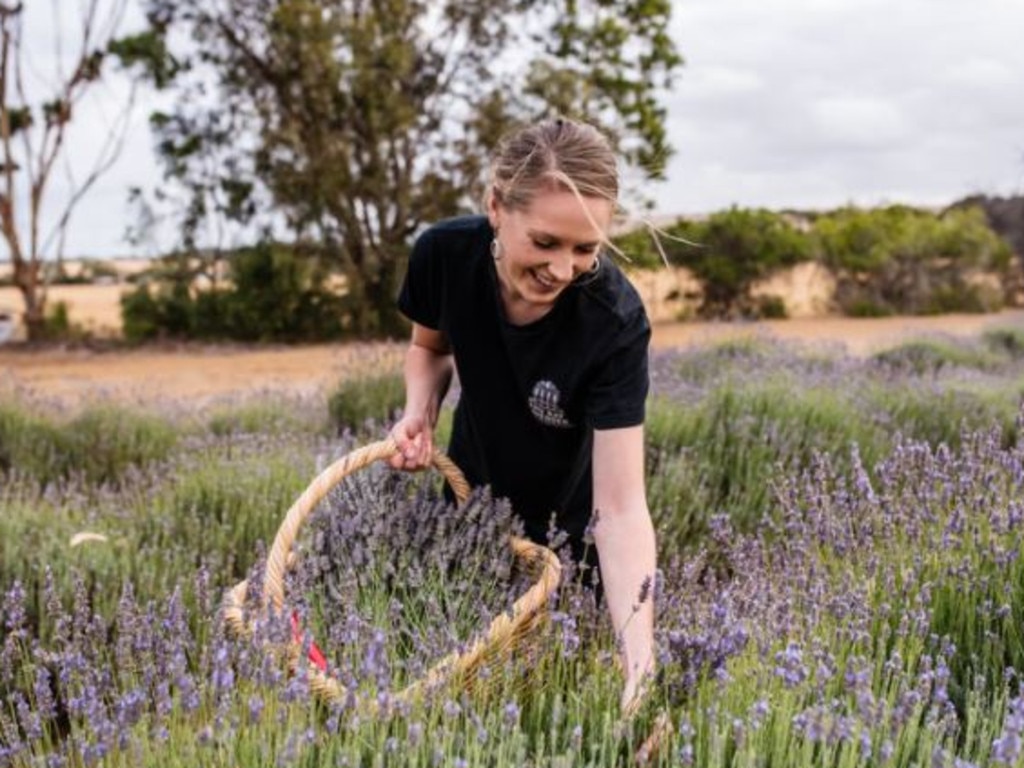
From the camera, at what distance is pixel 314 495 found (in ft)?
8.00

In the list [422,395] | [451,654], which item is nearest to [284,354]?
[422,395]

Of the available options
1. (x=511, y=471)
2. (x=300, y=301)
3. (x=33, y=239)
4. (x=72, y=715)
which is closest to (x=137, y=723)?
(x=72, y=715)

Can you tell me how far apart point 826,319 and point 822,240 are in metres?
1.23

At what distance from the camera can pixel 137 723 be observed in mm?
1897

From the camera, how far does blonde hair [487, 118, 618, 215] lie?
2229 mm

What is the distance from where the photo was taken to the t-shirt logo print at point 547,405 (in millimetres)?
2486

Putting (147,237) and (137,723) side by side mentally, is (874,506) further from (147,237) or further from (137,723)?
(147,237)

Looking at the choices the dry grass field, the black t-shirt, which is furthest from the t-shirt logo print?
the dry grass field

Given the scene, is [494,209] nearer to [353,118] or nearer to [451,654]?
[451,654]

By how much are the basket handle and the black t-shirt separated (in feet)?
0.27

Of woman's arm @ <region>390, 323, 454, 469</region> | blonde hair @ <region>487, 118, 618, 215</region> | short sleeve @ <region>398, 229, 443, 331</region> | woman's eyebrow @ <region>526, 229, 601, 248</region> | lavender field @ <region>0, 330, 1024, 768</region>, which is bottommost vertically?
lavender field @ <region>0, 330, 1024, 768</region>

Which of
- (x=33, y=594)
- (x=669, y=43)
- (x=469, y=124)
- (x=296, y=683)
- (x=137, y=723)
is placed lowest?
(x=33, y=594)

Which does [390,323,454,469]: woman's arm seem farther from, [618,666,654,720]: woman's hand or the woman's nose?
[618,666,654,720]: woman's hand

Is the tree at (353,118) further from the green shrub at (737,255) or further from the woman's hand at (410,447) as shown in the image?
the woman's hand at (410,447)
